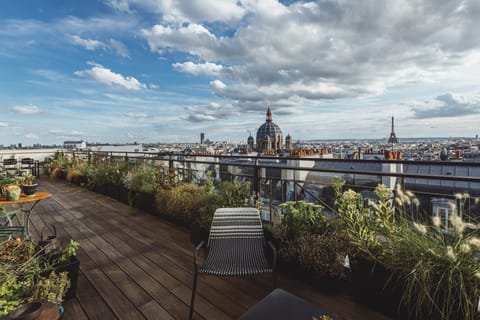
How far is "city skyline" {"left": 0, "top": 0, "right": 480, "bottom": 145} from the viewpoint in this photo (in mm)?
5180

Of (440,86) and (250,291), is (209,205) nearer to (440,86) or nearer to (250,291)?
(250,291)

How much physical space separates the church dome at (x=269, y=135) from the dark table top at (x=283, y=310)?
46.9 meters

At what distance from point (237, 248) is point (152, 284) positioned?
911mm

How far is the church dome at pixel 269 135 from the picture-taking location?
4884 cm

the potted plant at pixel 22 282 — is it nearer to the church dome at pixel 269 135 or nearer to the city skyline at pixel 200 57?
the city skyline at pixel 200 57

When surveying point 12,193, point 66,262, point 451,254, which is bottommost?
point 66,262

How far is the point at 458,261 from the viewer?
1.27 metres

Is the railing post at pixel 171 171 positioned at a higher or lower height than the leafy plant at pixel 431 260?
higher

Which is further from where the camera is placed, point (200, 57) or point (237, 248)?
point (200, 57)

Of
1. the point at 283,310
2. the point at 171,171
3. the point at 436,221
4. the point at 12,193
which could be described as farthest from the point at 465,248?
the point at 171,171

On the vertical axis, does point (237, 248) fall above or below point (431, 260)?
below

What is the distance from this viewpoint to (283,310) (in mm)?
1014

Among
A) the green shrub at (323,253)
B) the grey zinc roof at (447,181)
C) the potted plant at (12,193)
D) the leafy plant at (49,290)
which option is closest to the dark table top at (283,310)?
the green shrub at (323,253)

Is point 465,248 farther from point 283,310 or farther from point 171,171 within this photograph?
point 171,171
